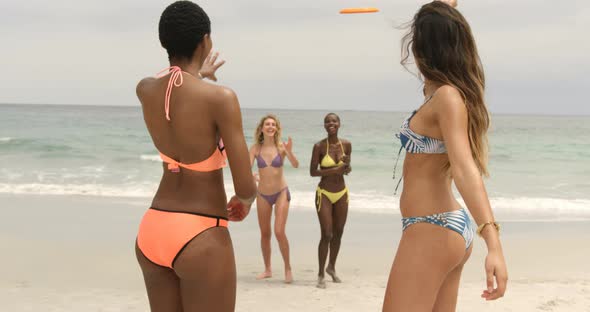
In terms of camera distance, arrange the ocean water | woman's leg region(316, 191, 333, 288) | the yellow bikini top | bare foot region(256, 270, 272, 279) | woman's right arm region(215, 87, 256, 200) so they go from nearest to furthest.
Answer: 1. woman's right arm region(215, 87, 256, 200)
2. woman's leg region(316, 191, 333, 288)
3. the yellow bikini top
4. bare foot region(256, 270, 272, 279)
5. the ocean water

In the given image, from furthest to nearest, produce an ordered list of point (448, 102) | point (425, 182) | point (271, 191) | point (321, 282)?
point (271, 191) < point (321, 282) < point (425, 182) < point (448, 102)

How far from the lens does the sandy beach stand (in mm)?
7703

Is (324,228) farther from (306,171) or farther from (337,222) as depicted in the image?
(306,171)

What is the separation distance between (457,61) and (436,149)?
0.41m

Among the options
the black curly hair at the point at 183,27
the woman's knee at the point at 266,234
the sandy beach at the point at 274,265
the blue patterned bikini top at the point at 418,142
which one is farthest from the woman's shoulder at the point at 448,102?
the woman's knee at the point at 266,234

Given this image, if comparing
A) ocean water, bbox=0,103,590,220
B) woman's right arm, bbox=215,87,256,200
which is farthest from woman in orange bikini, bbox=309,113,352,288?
ocean water, bbox=0,103,590,220

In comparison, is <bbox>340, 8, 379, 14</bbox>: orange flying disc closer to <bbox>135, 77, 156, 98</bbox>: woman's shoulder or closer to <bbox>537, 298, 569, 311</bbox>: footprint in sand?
<bbox>135, 77, 156, 98</bbox>: woman's shoulder

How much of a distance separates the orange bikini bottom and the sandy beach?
4.66 metres

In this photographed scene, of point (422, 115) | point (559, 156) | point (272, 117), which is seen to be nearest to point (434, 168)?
point (422, 115)

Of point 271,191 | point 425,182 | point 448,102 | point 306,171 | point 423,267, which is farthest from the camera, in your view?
point 306,171

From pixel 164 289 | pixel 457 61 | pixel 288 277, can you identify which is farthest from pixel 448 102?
pixel 288 277

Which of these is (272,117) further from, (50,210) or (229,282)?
(50,210)

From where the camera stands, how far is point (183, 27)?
2867 mm

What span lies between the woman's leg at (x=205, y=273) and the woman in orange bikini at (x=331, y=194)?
5.59 metres
